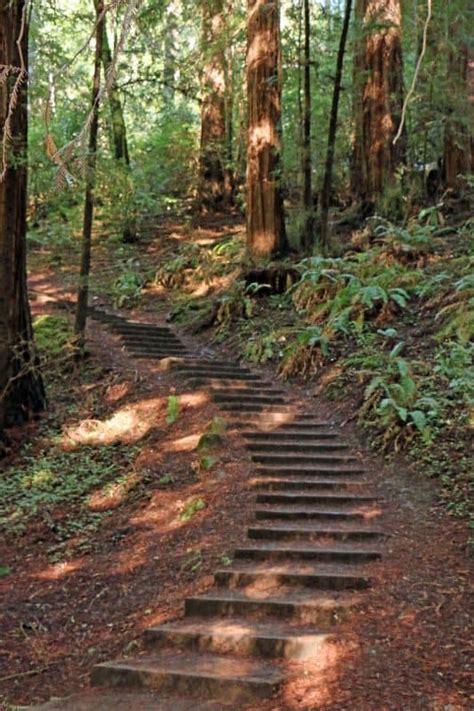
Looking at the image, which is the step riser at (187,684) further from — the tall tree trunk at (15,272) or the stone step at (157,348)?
the stone step at (157,348)

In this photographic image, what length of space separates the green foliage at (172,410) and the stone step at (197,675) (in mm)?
4643

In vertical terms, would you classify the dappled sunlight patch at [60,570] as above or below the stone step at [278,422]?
below

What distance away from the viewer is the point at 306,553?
18.9 feet

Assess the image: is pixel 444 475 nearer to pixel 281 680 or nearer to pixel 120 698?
pixel 281 680

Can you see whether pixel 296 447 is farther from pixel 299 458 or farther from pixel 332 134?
pixel 332 134

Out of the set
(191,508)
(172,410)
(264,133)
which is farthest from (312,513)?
(264,133)

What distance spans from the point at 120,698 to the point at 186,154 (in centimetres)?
1929

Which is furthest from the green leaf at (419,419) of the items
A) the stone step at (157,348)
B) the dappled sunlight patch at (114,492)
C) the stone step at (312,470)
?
the stone step at (157,348)

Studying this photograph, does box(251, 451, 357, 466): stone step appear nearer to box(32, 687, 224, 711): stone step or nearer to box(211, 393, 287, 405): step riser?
box(211, 393, 287, 405): step riser

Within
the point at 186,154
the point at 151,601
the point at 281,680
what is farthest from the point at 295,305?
the point at 186,154

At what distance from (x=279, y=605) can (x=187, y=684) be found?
0.94m

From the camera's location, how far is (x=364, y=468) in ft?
24.4

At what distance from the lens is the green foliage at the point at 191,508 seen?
277 inches

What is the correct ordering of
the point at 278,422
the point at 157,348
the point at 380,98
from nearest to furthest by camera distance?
the point at 278,422 → the point at 157,348 → the point at 380,98
